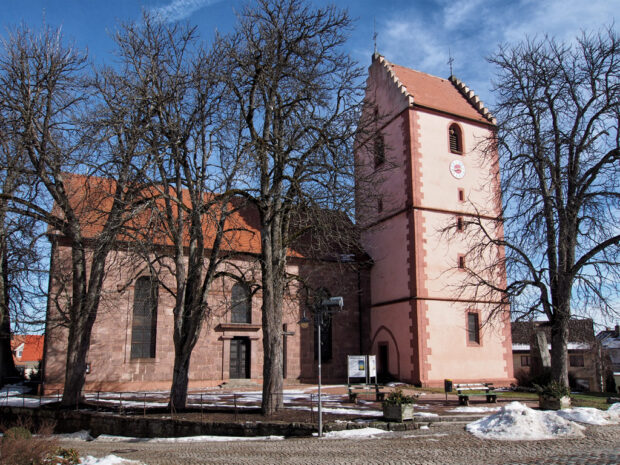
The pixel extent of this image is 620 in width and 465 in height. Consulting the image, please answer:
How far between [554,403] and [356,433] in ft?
22.5

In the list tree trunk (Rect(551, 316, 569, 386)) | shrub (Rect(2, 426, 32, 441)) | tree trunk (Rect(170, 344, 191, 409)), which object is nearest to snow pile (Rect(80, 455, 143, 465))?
shrub (Rect(2, 426, 32, 441))

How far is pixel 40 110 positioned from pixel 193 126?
204 inches

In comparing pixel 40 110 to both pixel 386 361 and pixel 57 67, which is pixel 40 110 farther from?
pixel 386 361

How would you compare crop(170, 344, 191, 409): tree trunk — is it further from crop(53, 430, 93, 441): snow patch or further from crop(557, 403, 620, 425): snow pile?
crop(557, 403, 620, 425): snow pile

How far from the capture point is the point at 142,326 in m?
24.7

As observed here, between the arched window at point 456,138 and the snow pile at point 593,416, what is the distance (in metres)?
17.5

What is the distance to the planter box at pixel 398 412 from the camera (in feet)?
41.2

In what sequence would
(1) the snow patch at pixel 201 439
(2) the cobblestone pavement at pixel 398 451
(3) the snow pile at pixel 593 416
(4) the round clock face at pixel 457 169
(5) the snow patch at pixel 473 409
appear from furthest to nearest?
(4) the round clock face at pixel 457 169 < (5) the snow patch at pixel 473 409 < (3) the snow pile at pixel 593 416 < (1) the snow patch at pixel 201 439 < (2) the cobblestone pavement at pixel 398 451

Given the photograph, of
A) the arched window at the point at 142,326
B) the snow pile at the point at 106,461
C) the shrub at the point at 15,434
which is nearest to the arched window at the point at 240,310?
the arched window at the point at 142,326

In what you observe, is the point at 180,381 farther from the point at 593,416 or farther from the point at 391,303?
the point at 391,303

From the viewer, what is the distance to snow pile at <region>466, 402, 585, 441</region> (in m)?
10.8

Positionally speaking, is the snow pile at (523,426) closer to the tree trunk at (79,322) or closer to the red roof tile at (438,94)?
the tree trunk at (79,322)

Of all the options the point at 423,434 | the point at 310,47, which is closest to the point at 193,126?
the point at 310,47

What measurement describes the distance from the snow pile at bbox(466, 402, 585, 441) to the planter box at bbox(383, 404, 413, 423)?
147 centimetres
